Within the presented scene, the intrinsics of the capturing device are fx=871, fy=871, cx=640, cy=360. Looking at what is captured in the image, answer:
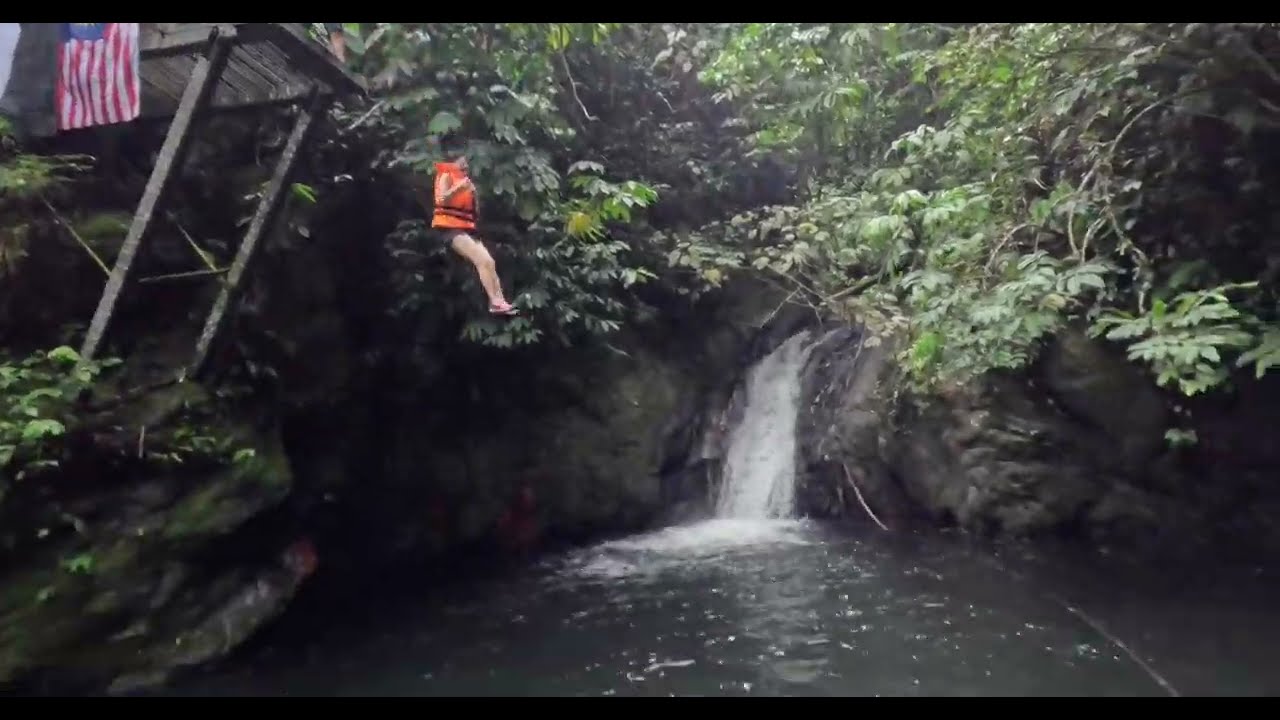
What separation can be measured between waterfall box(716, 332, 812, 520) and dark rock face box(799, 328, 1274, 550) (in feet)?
6.24

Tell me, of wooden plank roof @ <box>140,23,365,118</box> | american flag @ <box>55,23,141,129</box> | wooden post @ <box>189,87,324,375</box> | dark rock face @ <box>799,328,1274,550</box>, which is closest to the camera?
wooden plank roof @ <box>140,23,365,118</box>

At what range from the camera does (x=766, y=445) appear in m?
13.3

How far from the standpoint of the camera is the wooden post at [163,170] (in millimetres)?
5855

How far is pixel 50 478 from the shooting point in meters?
5.82

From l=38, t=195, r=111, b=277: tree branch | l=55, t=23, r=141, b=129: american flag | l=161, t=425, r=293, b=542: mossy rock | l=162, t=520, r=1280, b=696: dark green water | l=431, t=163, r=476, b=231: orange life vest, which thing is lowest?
l=162, t=520, r=1280, b=696: dark green water

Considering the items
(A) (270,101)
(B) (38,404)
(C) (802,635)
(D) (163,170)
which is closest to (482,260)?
(A) (270,101)

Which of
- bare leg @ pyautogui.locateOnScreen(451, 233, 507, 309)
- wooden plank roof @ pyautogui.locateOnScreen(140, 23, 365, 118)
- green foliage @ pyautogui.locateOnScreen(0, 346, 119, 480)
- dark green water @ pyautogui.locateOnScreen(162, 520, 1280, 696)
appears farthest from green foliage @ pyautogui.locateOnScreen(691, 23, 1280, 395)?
green foliage @ pyautogui.locateOnScreen(0, 346, 119, 480)

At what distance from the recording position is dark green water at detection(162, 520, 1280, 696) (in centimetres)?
616

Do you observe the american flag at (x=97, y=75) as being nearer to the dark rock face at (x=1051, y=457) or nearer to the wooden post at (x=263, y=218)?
the wooden post at (x=263, y=218)

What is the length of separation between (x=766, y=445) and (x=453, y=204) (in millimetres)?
7939

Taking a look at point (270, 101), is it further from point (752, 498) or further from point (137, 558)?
point (752, 498)

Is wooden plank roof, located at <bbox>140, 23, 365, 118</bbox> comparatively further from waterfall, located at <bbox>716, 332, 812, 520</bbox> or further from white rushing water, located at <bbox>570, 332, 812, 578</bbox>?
waterfall, located at <bbox>716, 332, 812, 520</bbox>

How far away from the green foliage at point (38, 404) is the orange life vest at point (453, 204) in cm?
254

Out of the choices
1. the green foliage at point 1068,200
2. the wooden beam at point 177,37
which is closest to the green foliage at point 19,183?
the wooden beam at point 177,37
